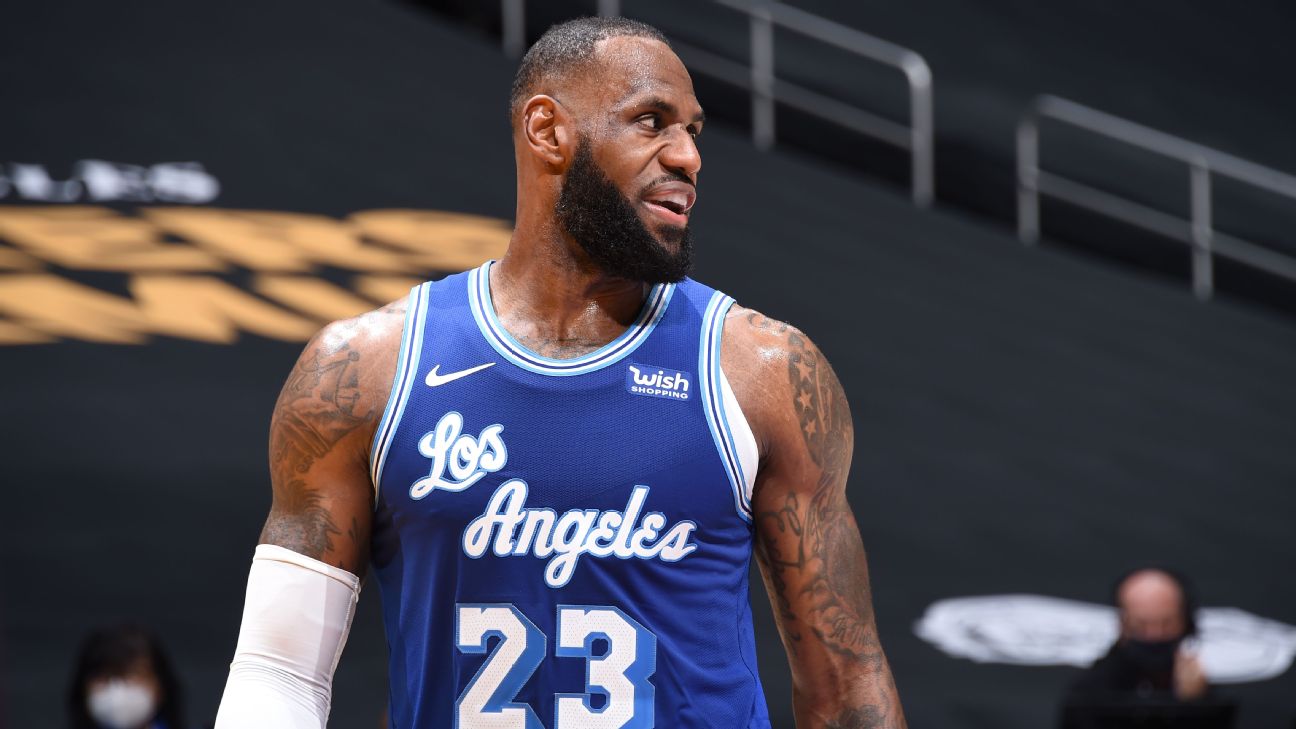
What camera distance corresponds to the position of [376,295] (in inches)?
273

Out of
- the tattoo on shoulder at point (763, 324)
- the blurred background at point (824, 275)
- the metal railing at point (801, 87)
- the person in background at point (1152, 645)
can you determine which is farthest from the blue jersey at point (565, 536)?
the metal railing at point (801, 87)

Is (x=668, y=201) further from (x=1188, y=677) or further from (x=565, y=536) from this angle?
(x=1188, y=677)

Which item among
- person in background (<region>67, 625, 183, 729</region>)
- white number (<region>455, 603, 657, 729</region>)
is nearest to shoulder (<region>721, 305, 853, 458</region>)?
white number (<region>455, 603, 657, 729</region>)

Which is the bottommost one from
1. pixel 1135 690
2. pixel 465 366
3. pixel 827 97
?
pixel 465 366

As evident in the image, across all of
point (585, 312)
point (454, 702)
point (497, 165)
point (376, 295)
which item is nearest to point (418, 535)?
point (454, 702)

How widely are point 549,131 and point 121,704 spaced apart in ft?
11.9

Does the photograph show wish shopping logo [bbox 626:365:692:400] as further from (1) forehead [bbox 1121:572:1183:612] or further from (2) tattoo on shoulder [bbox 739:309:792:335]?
(1) forehead [bbox 1121:572:1183:612]

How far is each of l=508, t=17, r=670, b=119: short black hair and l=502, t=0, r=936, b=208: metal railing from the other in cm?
620

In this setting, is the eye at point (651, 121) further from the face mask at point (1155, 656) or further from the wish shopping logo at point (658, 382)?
the face mask at point (1155, 656)

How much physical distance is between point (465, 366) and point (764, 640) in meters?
4.38

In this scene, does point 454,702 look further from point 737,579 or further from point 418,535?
point 737,579

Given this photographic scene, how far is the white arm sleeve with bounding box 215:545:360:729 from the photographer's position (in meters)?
2.17

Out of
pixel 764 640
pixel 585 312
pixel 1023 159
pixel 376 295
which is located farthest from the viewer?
pixel 1023 159

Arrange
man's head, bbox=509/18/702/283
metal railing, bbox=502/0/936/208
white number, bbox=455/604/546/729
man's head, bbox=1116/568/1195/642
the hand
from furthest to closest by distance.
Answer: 1. metal railing, bbox=502/0/936/208
2. man's head, bbox=1116/568/1195/642
3. the hand
4. man's head, bbox=509/18/702/283
5. white number, bbox=455/604/546/729
